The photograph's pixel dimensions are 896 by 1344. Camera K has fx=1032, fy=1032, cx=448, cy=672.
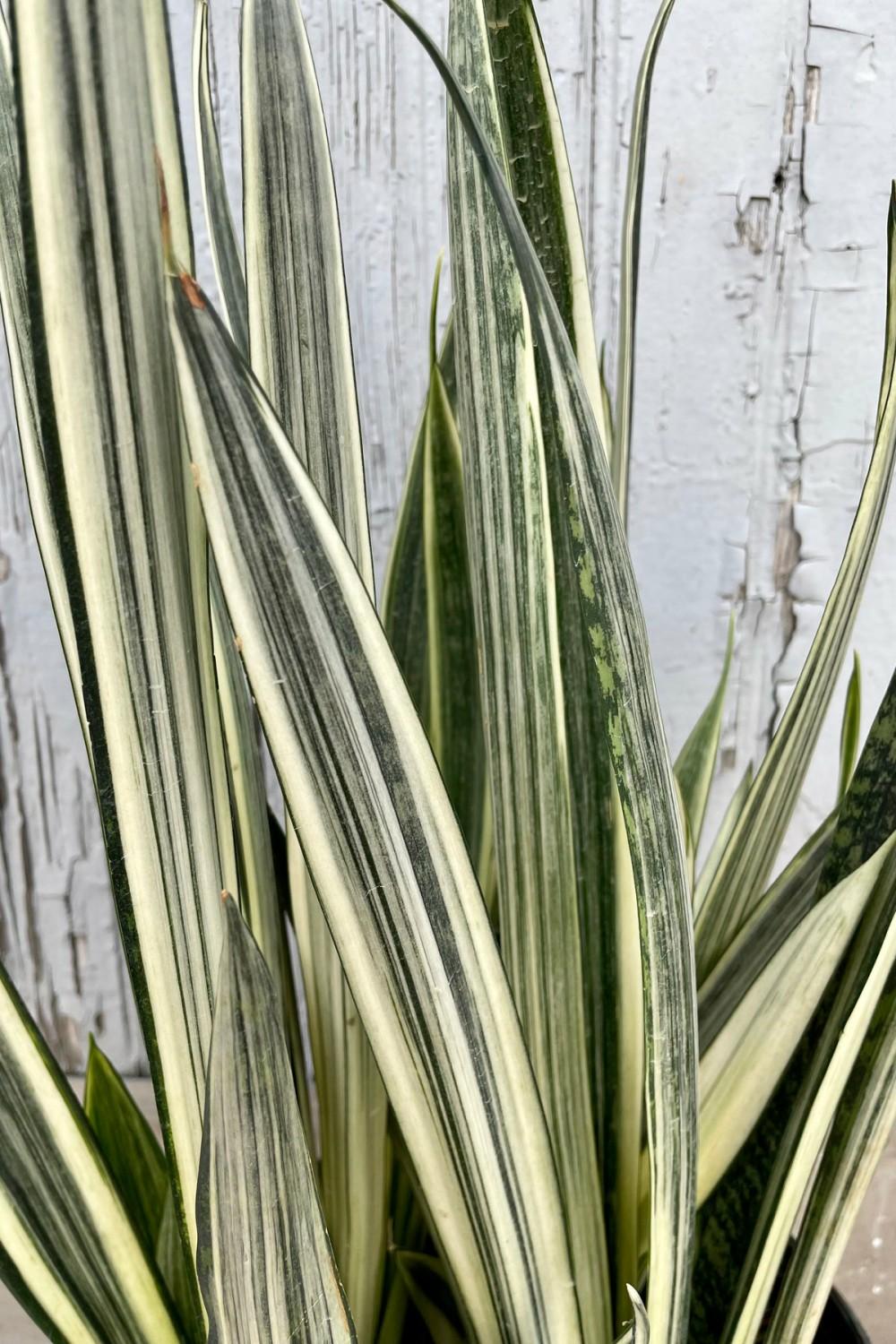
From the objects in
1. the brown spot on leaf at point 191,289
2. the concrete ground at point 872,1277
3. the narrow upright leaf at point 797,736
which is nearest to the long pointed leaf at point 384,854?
the brown spot on leaf at point 191,289

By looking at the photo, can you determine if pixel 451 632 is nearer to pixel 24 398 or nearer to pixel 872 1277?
pixel 24 398

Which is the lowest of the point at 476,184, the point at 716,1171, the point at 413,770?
the point at 716,1171

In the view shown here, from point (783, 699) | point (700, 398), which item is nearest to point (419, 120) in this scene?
point (700, 398)

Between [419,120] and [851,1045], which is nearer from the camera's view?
[851,1045]

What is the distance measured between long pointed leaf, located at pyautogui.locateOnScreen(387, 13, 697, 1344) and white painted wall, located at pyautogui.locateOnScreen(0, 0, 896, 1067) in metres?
0.28

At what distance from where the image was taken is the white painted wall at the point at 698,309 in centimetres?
40

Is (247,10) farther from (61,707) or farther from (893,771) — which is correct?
(61,707)

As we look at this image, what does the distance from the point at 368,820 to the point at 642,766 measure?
5 cm

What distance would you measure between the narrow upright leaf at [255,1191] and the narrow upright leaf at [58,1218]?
53mm

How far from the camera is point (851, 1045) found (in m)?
0.20

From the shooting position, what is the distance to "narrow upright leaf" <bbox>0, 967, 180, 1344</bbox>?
200 mm

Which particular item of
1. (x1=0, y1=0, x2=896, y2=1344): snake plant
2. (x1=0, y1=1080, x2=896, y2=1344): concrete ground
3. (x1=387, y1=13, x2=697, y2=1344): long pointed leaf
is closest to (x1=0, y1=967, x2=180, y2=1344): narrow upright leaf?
(x1=0, y1=0, x2=896, y2=1344): snake plant

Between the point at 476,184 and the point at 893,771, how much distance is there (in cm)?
15

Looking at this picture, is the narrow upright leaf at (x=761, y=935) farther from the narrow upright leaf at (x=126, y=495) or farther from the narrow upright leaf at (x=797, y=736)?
the narrow upright leaf at (x=126, y=495)
